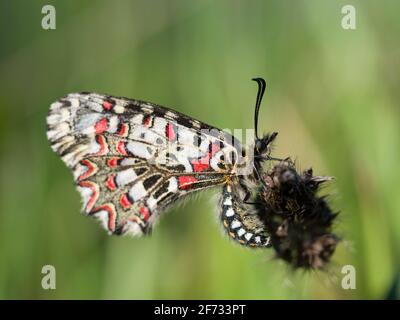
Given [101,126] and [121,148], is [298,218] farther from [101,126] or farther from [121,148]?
[101,126]

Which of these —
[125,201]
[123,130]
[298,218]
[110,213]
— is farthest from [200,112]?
[298,218]

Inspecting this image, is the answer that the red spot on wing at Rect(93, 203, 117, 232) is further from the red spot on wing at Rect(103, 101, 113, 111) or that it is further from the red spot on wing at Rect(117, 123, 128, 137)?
the red spot on wing at Rect(103, 101, 113, 111)

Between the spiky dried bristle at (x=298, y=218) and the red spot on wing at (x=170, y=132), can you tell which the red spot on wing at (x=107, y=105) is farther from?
the spiky dried bristle at (x=298, y=218)

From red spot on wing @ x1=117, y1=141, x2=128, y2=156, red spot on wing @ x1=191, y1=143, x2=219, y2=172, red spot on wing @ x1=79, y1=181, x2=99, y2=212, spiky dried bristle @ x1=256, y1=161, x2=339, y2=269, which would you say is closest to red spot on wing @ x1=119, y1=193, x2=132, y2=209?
red spot on wing @ x1=79, y1=181, x2=99, y2=212

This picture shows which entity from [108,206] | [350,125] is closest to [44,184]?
[108,206]
